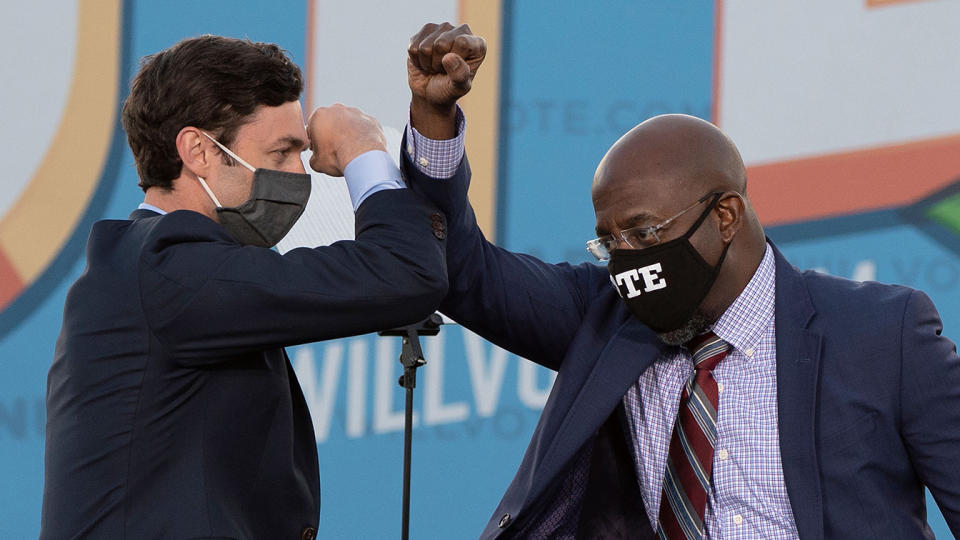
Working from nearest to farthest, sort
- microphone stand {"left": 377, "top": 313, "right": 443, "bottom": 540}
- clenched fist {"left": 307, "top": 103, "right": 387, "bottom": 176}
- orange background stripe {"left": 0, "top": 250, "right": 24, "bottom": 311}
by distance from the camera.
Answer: clenched fist {"left": 307, "top": 103, "right": 387, "bottom": 176}
microphone stand {"left": 377, "top": 313, "right": 443, "bottom": 540}
orange background stripe {"left": 0, "top": 250, "right": 24, "bottom": 311}

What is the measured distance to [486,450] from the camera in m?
4.09

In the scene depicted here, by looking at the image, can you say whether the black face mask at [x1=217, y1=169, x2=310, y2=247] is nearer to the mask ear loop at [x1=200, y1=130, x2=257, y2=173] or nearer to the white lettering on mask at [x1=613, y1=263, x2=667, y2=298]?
the mask ear loop at [x1=200, y1=130, x2=257, y2=173]

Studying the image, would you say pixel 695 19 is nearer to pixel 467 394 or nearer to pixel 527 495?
pixel 467 394

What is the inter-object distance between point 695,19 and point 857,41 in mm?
656

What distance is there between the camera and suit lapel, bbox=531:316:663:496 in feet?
7.15

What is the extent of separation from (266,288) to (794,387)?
1052 millimetres

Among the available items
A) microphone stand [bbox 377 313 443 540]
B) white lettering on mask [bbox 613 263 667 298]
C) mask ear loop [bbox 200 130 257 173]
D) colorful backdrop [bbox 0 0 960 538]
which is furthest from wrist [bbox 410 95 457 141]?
colorful backdrop [bbox 0 0 960 538]

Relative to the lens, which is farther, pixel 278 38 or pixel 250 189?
pixel 278 38

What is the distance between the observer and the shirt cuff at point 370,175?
6.54 feet

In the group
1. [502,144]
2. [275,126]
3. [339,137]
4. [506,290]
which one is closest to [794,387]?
[506,290]

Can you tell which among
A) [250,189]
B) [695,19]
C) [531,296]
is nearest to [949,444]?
[531,296]

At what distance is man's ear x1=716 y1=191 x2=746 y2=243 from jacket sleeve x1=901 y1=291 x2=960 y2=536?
39 centimetres

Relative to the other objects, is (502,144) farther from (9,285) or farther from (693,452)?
(693,452)

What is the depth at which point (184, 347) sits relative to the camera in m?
1.79
